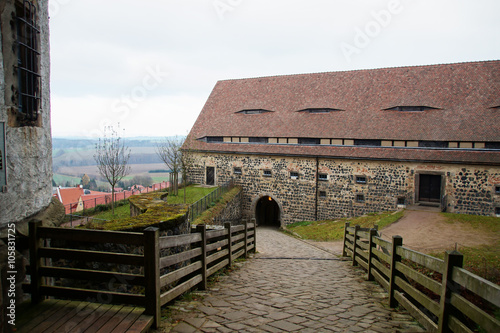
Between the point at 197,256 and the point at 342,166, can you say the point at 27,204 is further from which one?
the point at 342,166

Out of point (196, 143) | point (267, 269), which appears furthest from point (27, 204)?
point (196, 143)

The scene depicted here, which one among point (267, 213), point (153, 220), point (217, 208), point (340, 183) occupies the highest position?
point (153, 220)

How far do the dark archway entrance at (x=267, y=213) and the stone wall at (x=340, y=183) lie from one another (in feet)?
4.40

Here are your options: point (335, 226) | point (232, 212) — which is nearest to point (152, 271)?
point (335, 226)

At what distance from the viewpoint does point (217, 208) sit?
19750 mm

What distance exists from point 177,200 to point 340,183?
9.99 m

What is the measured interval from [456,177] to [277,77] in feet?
48.7

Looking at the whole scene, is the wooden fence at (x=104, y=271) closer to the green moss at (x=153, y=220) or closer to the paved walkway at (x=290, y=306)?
the paved walkway at (x=290, y=306)

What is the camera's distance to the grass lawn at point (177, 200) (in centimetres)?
1530

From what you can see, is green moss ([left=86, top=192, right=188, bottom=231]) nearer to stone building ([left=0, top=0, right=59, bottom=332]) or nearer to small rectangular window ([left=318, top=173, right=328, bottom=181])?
stone building ([left=0, top=0, right=59, bottom=332])

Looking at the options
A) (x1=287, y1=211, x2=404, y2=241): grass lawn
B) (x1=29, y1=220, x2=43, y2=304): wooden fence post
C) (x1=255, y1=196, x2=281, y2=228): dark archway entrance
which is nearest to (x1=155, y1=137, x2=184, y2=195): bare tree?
(x1=255, y1=196, x2=281, y2=228): dark archway entrance

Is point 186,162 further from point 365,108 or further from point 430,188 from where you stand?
point 430,188

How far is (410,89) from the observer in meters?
21.8

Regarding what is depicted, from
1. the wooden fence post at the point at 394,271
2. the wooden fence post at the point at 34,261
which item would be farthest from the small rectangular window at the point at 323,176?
the wooden fence post at the point at 34,261
